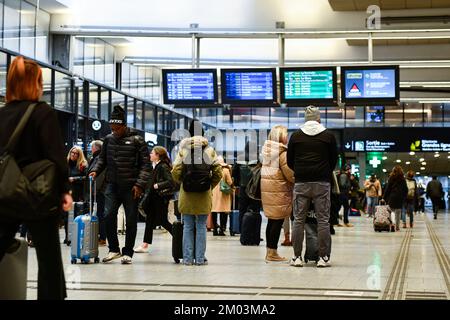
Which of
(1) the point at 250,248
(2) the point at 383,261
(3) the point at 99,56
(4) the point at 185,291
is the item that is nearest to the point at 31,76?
(4) the point at 185,291

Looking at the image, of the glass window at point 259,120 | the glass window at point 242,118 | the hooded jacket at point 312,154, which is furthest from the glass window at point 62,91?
the glass window at point 259,120

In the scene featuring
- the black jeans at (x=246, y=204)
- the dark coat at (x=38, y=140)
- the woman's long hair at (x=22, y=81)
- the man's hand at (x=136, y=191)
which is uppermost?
the woman's long hair at (x=22, y=81)

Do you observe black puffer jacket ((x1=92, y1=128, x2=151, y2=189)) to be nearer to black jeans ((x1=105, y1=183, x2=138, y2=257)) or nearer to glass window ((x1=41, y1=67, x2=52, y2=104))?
black jeans ((x1=105, y1=183, x2=138, y2=257))

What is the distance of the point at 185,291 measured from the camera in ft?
21.4

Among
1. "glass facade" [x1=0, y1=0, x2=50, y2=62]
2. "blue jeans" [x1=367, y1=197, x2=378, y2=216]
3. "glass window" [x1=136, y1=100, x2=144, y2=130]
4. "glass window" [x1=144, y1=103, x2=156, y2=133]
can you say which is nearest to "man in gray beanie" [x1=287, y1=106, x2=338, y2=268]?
"glass facade" [x1=0, y1=0, x2=50, y2=62]

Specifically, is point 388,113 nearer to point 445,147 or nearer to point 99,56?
point 445,147

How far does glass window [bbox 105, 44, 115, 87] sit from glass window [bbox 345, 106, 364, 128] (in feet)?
54.4

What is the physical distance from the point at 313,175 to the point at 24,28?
12.5 metres

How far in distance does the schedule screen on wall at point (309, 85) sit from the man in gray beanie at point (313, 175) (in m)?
8.11

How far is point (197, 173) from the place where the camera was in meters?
9.10

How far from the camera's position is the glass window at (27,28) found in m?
19.2

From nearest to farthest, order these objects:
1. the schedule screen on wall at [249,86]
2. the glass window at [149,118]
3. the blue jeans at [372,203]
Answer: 1. the schedule screen on wall at [249,86]
2. the blue jeans at [372,203]
3. the glass window at [149,118]

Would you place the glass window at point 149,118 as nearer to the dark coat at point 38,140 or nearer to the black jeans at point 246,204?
the black jeans at point 246,204
